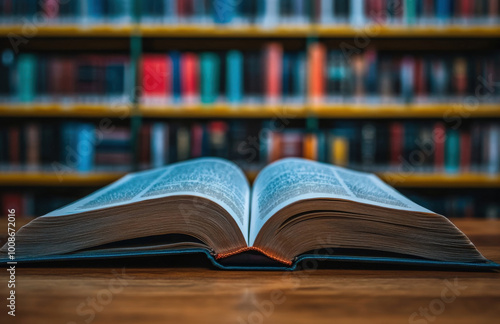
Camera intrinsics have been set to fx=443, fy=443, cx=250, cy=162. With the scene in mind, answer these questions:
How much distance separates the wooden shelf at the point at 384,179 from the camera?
1.79 m

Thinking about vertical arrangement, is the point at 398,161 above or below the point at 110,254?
below

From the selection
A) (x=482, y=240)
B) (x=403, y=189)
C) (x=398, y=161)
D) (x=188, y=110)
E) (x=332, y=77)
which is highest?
(x=332, y=77)

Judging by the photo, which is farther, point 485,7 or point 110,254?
point 485,7

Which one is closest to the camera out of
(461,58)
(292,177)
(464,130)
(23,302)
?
(23,302)

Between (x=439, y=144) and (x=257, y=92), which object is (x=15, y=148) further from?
(x=439, y=144)

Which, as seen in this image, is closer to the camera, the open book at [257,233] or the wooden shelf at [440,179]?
the open book at [257,233]

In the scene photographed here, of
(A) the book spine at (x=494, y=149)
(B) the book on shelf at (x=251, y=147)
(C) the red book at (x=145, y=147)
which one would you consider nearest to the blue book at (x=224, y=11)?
(B) the book on shelf at (x=251, y=147)

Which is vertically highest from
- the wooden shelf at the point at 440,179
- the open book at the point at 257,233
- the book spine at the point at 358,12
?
the book spine at the point at 358,12

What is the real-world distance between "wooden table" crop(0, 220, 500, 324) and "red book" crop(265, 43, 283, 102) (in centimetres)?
145

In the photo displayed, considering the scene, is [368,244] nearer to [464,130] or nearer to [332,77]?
[332,77]

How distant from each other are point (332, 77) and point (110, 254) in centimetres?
154

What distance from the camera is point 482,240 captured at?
0.56m

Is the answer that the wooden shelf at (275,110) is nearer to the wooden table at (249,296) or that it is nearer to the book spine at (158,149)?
the book spine at (158,149)

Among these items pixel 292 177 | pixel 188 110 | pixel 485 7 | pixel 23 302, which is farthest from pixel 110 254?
pixel 485 7
